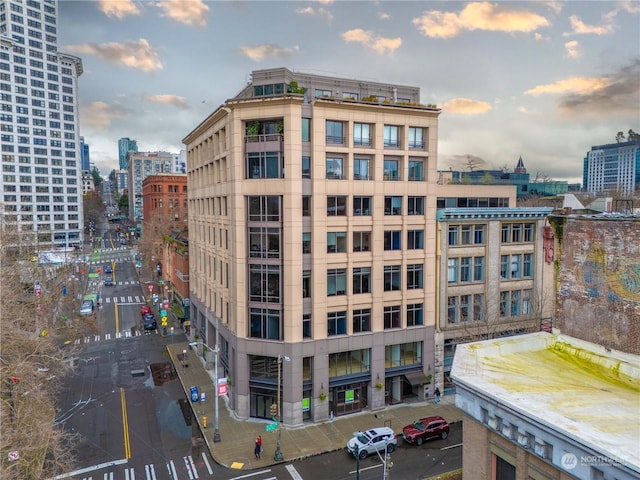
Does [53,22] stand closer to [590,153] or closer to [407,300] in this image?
[407,300]

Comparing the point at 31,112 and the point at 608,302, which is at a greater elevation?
the point at 31,112

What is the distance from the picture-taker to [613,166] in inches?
A: 6378

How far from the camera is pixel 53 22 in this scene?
427 feet

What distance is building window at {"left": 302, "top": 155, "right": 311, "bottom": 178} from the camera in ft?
111

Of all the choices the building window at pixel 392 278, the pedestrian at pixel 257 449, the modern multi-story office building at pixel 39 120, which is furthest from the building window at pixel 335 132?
the modern multi-story office building at pixel 39 120

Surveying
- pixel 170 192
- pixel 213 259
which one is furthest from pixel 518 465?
pixel 170 192

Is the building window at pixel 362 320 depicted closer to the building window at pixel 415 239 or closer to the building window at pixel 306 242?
the building window at pixel 306 242

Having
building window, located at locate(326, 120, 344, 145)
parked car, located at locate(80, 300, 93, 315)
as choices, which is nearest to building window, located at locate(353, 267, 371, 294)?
building window, located at locate(326, 120, 344, 145)

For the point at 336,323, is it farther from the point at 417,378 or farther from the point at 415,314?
the point at 417,378

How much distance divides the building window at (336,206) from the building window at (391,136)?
639cm

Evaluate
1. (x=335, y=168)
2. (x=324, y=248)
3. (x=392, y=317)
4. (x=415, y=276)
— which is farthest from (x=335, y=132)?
(x=392, y=317)

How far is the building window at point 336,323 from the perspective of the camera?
3481 cm

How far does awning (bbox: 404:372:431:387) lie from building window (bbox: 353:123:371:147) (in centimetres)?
2015

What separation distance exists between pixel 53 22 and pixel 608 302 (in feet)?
528
